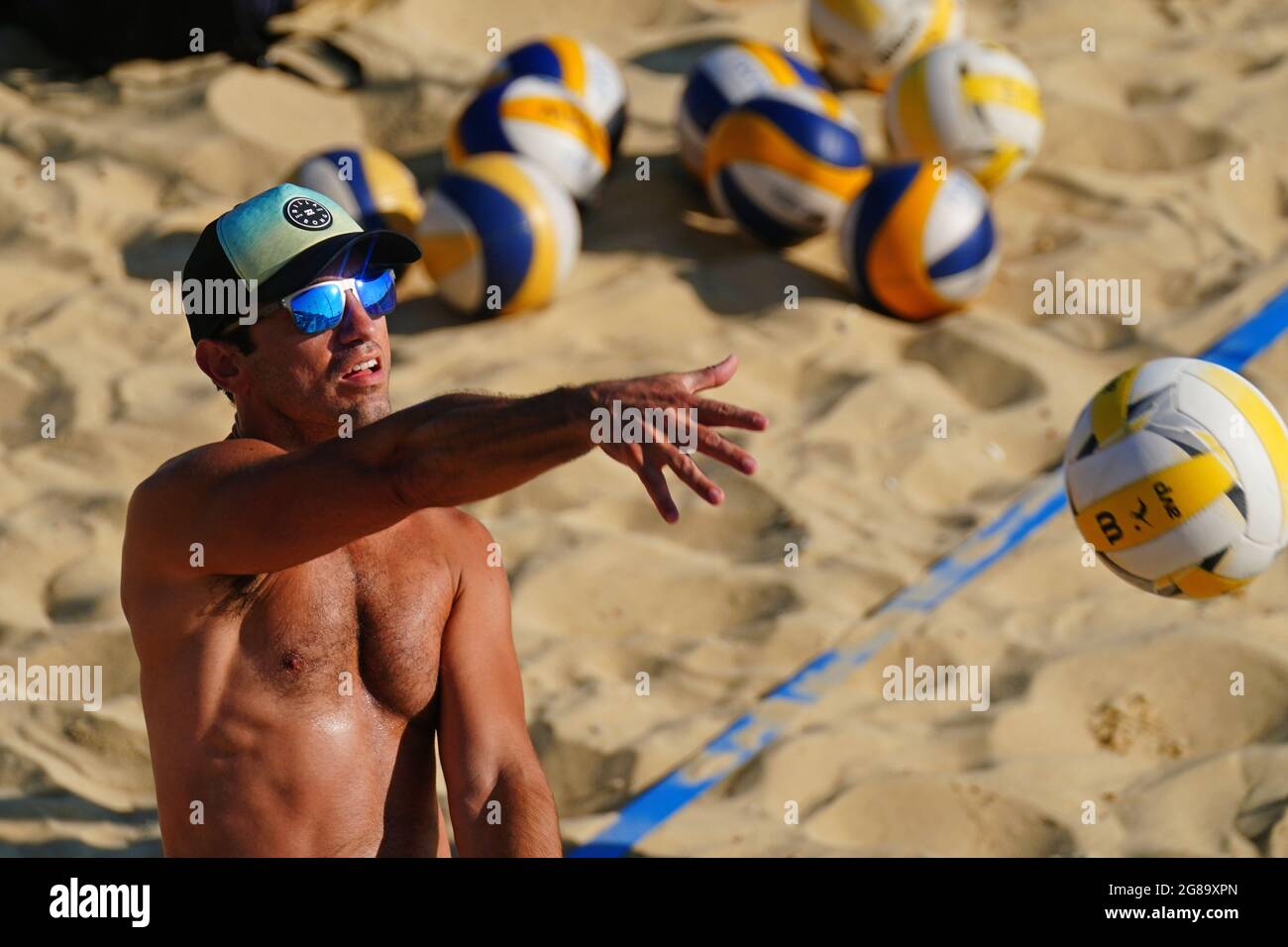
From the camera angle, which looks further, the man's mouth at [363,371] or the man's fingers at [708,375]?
the man's mouth at [363,371]

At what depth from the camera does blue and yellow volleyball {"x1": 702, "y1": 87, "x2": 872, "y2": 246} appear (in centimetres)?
640

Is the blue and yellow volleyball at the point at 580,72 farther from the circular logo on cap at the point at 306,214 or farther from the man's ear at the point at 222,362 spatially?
the man's ear at the point at 222,362

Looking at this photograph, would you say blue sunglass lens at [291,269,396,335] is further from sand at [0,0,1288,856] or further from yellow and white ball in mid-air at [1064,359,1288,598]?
yellow and white ball in mid-air at [1064,359,1288,598]

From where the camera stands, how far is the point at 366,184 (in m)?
6.35

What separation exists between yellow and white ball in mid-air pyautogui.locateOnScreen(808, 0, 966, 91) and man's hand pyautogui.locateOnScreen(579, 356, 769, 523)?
5073 mm

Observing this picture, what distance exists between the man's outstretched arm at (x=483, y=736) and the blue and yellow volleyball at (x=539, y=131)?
3310 millimetres

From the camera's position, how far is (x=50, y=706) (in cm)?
470

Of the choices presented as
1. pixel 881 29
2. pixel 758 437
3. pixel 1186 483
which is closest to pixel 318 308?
pixel 1186 483

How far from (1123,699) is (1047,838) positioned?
0.62 m

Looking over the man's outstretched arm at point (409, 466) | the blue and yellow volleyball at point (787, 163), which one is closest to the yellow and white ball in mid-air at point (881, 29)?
the blue and yellow volleyball at point (787, 163)

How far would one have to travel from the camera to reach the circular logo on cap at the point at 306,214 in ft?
10.4
